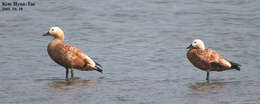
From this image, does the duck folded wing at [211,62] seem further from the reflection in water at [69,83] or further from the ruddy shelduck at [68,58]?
the reflection in water at [69,83]

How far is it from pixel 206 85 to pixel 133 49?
3.64 metres

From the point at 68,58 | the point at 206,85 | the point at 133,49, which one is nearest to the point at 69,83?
the point at 68,58

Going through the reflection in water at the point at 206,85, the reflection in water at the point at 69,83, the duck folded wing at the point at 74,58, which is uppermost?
the duck folded wing at the point at 74,58

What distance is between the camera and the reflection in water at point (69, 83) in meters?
10.0

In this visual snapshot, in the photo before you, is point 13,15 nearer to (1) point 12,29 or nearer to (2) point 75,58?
(1) point 12,29

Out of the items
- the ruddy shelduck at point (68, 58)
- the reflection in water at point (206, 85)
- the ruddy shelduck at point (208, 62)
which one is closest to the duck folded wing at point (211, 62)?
the ruddy shelduck at point (208, 62)

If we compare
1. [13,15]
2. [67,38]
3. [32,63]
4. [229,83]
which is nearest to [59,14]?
[13,15]

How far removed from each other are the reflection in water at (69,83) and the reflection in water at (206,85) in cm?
173

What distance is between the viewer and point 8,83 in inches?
400

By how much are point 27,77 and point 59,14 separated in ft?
21.6

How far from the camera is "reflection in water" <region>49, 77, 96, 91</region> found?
10047 mm

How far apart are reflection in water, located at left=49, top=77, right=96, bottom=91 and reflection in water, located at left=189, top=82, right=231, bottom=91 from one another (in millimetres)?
1733

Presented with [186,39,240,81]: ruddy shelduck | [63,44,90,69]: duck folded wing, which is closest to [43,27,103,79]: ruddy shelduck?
[63,44,90,69]: duck folded wing

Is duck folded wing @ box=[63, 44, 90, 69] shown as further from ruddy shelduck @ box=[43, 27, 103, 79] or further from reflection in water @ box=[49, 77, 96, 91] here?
reflection in water @ box=[49, 77, 96, 91]
